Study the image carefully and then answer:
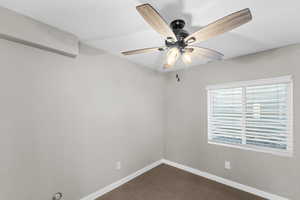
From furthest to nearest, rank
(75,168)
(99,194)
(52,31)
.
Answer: (99,194)
(75,168)
(52,31)

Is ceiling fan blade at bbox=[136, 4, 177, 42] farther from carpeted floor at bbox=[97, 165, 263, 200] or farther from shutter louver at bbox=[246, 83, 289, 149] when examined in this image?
carpeted floor at bbox=[97, 165, 263, 200]

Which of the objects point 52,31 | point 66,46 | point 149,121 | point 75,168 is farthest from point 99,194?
point 52,31

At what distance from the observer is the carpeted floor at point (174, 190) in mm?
2135

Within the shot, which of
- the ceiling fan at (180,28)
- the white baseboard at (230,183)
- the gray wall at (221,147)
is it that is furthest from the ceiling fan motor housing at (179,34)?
the white baseboard at (230,183)

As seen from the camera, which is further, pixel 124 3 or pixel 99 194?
pixel 99 194

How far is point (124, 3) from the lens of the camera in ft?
4.07

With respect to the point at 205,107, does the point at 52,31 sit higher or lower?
higher

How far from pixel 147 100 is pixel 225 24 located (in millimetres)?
2194

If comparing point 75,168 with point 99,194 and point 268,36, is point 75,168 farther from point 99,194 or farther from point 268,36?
point 268,36

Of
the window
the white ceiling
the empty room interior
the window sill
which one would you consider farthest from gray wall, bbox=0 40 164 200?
the window sill

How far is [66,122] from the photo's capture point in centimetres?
181

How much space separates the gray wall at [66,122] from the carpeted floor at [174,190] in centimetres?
26

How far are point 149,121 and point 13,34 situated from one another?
8.00ft

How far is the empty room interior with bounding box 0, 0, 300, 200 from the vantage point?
1356 mm
